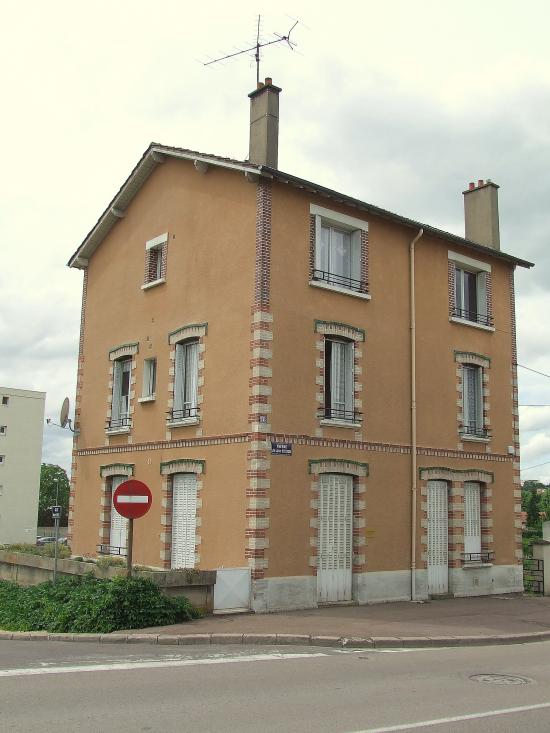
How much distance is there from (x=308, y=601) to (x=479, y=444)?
7046mm

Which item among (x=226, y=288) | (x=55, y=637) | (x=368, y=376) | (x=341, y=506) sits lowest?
(x=55, y=637)

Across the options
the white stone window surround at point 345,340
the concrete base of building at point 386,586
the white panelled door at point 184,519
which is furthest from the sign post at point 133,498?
the white stone window surround at point 345,340

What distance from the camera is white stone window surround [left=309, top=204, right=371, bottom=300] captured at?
17.3 meters

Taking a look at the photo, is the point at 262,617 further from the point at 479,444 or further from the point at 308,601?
the point at 479,444

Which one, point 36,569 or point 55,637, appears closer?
point 55,637

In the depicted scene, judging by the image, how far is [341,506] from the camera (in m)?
17.0

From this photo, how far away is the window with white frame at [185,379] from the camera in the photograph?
704 inches

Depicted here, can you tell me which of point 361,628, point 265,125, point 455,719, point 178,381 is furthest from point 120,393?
point 455,719

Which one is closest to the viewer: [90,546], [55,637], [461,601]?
[55,637]

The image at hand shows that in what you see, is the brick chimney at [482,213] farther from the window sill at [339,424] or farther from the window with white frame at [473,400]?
the window sill at [339,424]

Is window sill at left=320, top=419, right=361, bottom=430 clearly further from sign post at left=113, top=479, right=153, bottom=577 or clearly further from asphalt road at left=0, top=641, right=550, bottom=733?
asphalt road at left=0, top=641, right=550, bottom=733

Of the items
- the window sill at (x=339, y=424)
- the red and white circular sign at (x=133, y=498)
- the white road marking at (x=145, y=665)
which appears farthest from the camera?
the window sill at (x=339, y=424)

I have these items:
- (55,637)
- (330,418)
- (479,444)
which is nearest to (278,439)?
(330,418)

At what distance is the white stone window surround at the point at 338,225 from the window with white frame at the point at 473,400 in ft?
13.8
